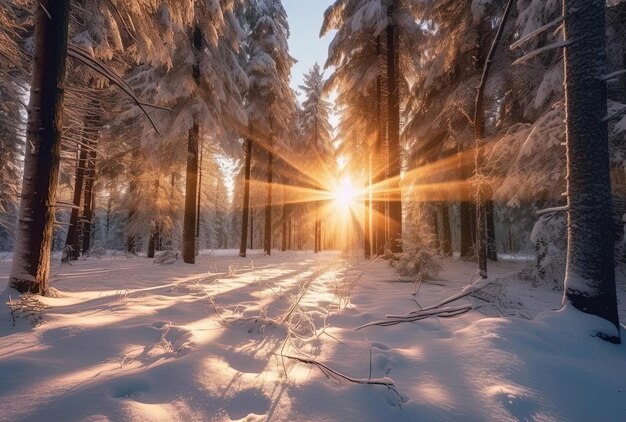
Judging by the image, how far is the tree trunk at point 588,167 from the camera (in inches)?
110

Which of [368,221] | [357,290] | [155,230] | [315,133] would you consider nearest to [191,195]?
[155,230]

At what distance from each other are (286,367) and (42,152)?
12.0 feet

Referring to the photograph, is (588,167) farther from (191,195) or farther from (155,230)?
(155,230)

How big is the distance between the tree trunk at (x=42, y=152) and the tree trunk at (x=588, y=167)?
18.4 ft

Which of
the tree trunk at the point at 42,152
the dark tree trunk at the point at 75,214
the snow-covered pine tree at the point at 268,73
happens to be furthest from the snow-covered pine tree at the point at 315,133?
the tree trunk at the point at 42,152

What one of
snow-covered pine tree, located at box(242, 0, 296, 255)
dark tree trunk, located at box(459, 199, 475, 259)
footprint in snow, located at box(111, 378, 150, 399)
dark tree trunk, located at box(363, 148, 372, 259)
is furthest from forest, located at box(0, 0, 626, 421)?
snow-covered pine tree, located at box(242, 0, 296, 255)

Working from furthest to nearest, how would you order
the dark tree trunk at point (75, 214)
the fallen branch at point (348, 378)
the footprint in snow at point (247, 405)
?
the dark tree trunk at point (75, 214) < the fallen branch at point (348, 378) < the footprint in snow at point (247, 405)

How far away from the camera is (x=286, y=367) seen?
84.3 inches

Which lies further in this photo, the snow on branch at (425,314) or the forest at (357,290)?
the snow on branch at (425,314)

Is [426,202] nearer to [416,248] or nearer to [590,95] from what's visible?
[416,248]

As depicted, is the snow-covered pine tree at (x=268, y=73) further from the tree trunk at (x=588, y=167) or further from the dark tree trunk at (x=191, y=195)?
the tree trunk at (x=588, y=167)

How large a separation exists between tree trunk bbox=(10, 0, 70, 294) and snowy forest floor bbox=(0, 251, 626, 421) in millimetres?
422

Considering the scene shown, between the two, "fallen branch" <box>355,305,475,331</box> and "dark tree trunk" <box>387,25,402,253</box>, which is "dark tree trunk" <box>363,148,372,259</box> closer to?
"dark tree trunk" <box>387,25,402,253</box>

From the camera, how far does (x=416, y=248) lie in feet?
Result: 21.5
